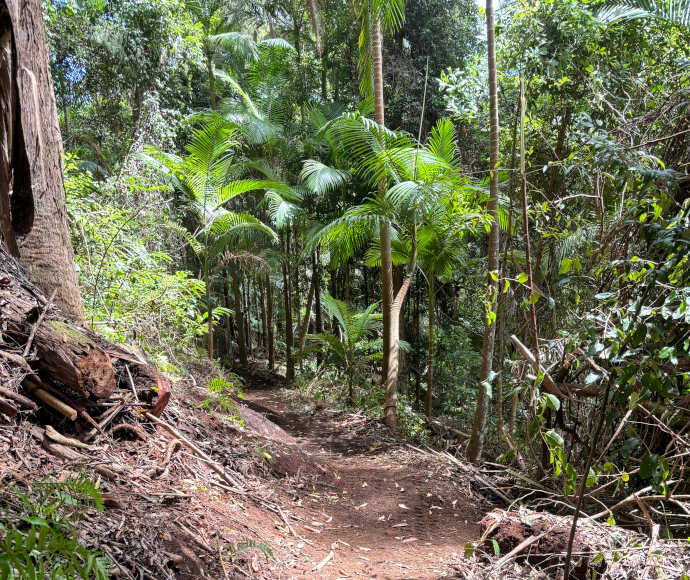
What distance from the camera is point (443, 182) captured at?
660cm

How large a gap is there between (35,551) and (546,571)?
2.65 metres

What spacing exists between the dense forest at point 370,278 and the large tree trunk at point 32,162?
18 mm

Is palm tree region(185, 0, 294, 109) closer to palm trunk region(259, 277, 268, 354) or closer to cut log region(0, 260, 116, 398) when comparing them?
palm trunk region(259, 277, 268, 354)

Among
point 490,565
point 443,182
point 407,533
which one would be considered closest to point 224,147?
point 443,182

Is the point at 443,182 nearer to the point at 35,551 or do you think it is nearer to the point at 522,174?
the point at 522,174

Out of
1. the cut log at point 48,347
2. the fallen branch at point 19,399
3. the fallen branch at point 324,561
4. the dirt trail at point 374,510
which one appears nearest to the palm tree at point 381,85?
the dirt trail at point 374,510

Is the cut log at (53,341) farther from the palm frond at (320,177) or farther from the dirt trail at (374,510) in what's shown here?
the palm frond at (320,177)

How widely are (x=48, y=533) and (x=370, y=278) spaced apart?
1163 centimetres

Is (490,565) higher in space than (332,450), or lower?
higher

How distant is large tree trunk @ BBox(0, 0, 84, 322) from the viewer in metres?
3.15

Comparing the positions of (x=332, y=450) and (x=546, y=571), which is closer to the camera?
(x=546, y=571)

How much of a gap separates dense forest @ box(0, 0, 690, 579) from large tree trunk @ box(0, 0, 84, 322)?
18 mm

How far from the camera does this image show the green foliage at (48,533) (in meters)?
1.55

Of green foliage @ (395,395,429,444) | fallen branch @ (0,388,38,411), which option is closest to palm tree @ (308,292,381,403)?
green foliage @ (395,395,429,444)
